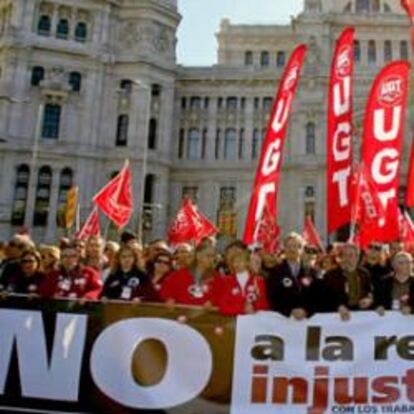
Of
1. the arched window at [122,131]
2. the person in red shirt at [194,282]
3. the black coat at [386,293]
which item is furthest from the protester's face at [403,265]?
the arched window at [122,131]

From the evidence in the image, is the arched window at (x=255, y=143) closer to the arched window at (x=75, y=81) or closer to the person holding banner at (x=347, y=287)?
the arched window at (x=75, y=81)

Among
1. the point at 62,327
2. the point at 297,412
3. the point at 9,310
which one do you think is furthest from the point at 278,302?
the point at 9,310

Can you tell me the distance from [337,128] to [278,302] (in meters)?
4.67

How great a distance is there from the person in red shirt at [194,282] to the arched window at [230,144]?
42909 mm

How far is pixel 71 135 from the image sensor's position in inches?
1832

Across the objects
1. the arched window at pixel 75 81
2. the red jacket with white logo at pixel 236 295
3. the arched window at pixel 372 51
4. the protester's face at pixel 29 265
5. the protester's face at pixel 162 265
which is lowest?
the red jacket with white logo at pixel 236 295

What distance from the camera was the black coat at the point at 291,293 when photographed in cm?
763

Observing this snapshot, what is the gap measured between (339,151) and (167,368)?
18.0ft

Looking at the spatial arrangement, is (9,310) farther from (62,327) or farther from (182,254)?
(182,254)

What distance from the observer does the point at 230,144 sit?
169 ft

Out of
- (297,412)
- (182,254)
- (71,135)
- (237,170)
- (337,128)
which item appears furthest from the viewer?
(237,170)

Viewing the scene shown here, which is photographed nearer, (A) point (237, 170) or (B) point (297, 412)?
(B) point (297, 412)

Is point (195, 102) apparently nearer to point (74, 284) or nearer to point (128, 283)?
point (74, 284)

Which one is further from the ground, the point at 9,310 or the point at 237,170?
the point at 237,170
